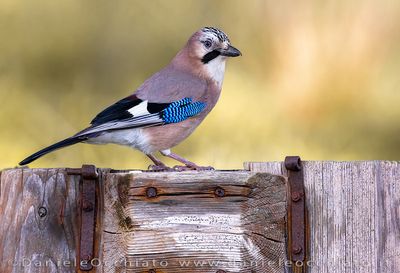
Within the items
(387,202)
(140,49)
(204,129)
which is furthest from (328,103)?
(387,202)

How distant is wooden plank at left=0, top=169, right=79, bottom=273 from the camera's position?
390 cm

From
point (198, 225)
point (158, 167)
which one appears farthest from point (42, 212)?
point (158, 167)

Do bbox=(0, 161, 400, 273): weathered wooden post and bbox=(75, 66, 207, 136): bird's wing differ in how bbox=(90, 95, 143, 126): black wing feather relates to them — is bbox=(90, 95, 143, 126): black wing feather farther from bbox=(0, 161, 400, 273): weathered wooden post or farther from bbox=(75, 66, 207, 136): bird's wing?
bbox=(0, 161, 400, 273): weathered wooden post

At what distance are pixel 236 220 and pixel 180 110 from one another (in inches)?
58.9

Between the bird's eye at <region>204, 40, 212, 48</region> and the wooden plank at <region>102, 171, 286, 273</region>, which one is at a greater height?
the bird's eye at <region>204, 40, 212, 48</region>

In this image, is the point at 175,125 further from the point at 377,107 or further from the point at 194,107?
the point at 377,107

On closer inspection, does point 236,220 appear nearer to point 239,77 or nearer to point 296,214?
point 296,214

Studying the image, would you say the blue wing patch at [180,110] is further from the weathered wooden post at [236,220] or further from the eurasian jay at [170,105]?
the weathered wooden post at [236,220]

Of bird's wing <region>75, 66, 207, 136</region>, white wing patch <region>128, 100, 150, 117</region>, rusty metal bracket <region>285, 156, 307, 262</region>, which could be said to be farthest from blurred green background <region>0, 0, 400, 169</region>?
rusty metal bracket <region>285, 156, 307, 262</region>

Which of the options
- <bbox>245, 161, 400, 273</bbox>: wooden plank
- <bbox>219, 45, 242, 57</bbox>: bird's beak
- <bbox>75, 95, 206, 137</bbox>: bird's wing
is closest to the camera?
<bbox>245, 161, 400, 273</bbox>: wooden plank

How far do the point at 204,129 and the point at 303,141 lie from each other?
1.86 feet

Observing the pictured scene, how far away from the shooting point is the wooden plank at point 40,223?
3.90 m

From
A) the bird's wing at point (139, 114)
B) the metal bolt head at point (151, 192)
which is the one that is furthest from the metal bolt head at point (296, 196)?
the bird's wing at point (139, 114)

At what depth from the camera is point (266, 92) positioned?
670 cm
